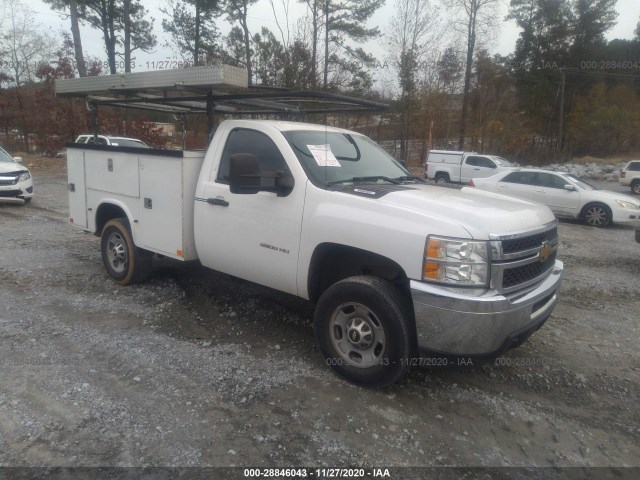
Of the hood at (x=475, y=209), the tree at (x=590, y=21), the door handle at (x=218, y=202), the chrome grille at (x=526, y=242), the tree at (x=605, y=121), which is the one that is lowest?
the chrome grille at (x=526, y=242)

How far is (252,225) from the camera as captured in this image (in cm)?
443

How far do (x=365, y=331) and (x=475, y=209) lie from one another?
1.22 m

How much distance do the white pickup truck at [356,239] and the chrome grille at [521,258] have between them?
0.5 inches

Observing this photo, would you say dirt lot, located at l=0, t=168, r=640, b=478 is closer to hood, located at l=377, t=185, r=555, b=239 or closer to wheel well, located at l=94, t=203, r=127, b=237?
wheel well, located at l=94, t=203, r=127, b=237

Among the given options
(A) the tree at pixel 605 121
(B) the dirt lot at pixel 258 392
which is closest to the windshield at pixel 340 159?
(B) the dirt lot at pixel 258 392

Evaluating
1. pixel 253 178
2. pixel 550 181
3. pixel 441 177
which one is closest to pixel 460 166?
pixel 441 177

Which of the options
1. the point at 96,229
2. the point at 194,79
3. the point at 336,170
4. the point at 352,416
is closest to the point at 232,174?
the point at 336,170

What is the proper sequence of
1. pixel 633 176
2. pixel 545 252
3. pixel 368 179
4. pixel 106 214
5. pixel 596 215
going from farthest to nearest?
pixel 633 176, pixel 596 215, pixel 106 214, pixel 368 179, pixel 545 252

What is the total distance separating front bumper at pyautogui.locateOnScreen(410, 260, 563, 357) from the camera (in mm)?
3248

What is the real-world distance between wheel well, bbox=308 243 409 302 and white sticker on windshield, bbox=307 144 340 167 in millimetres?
828

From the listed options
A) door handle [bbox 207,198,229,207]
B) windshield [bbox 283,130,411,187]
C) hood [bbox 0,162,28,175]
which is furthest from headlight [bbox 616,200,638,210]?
hood [bbox 0,162,28,175]

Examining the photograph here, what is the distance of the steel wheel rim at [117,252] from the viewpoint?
19.6 ft

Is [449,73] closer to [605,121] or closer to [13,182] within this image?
[605,121]

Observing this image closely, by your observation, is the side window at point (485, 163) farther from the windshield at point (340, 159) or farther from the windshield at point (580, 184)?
the windshield at point (340, 159)
